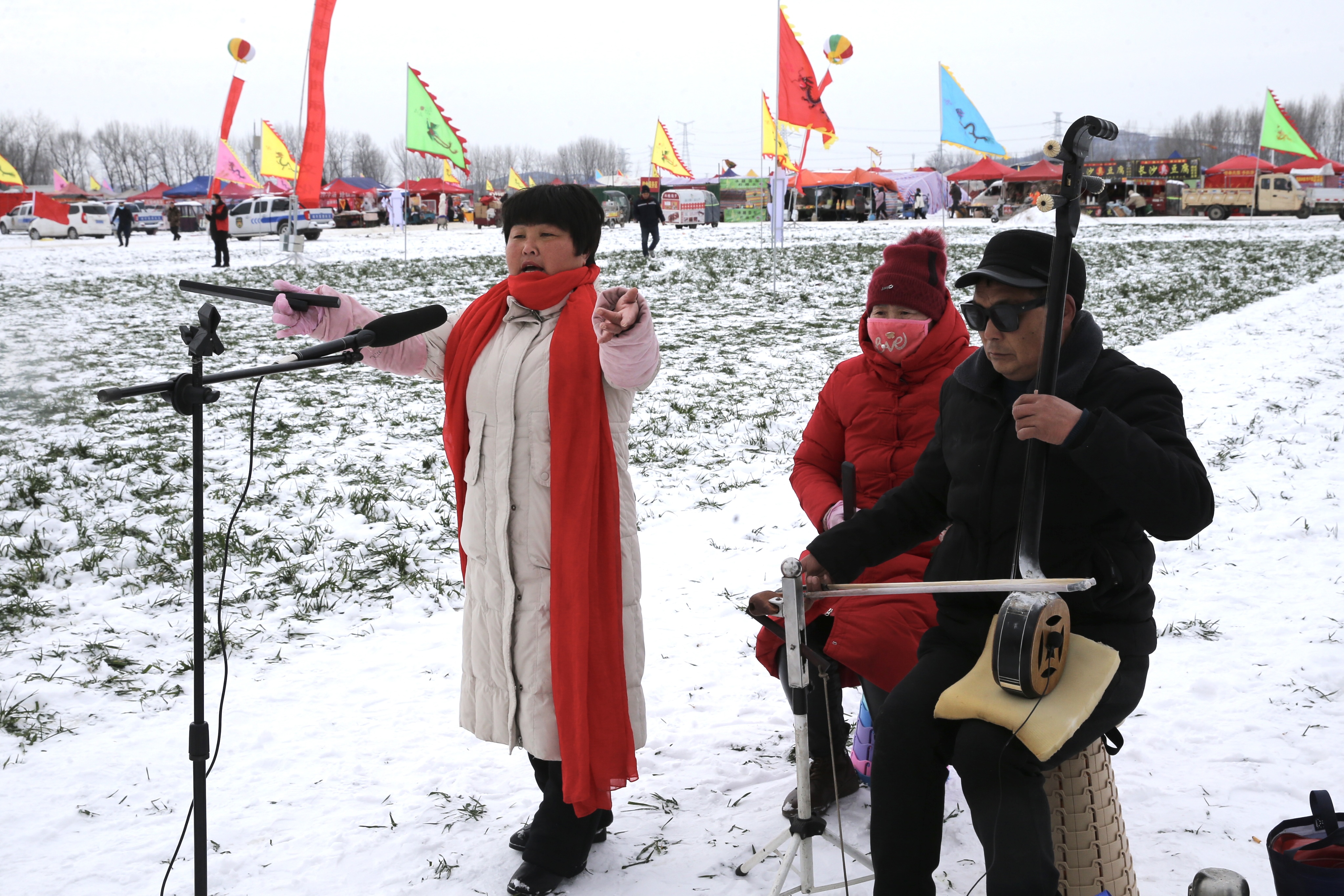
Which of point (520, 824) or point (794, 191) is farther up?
point (794, 191)


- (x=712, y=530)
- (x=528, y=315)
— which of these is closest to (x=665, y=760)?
(x=528, y=315)

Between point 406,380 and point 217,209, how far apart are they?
14.6 metres

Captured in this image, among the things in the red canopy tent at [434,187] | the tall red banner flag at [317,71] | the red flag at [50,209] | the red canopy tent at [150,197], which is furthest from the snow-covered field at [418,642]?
the red canopy tent at [150,197]

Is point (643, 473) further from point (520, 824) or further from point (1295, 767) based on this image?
point (1295, 767)

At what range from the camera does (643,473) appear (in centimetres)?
674

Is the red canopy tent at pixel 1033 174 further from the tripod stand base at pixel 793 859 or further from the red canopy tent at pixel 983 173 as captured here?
the tripod stand base at pixel 793 859

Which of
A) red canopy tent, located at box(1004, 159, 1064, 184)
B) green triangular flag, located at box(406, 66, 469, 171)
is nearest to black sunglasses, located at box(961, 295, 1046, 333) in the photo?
green triangular flag, located at box(406, 66, 469, 171)

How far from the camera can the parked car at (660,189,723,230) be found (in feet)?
149

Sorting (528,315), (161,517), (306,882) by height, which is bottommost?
(306,882)

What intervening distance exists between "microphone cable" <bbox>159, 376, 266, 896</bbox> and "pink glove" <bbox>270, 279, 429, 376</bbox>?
0.18 m

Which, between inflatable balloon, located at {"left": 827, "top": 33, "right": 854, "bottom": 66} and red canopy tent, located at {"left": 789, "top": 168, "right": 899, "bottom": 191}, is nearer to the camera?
inflatable balloon, located at {"left": 827, "top": 33, "right": 854, "bottom": 66}

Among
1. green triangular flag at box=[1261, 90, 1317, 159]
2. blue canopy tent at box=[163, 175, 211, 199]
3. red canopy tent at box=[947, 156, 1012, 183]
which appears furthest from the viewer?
blue canopy tent at box=[163, 175, 211, 199]

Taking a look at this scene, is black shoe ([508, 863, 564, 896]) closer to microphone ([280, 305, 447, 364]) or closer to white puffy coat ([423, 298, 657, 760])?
white puffy coat ([423, 298, 657, 760])

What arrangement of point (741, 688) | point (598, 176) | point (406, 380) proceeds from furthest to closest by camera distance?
1. point (598, 176)
2. point (406, 380)
3. point (741, 688)
